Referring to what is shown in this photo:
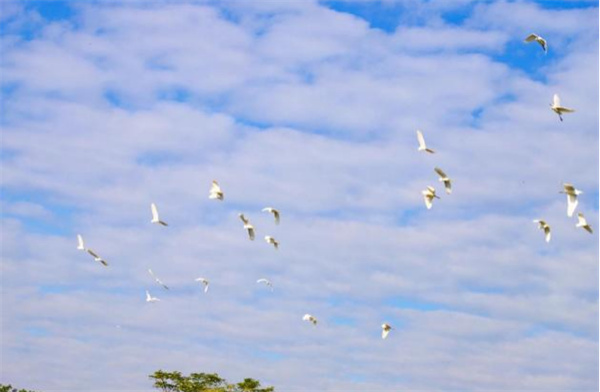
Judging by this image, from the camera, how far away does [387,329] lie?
4888 centimetres

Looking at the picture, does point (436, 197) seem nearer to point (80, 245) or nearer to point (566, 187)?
point (566, 187)

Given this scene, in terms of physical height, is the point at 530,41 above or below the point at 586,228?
above

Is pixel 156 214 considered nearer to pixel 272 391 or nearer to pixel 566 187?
pixel 566 187

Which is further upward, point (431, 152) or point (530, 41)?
point (530, 41)

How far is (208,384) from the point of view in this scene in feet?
314

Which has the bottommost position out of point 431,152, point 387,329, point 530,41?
point 387,329

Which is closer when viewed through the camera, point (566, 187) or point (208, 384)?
point (566, 187)

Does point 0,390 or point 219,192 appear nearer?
point 219,192

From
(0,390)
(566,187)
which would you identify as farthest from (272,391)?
(566,187)

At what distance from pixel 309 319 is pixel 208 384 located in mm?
47900

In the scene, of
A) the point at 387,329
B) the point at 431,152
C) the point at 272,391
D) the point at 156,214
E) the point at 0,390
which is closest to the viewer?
the point at 431,152

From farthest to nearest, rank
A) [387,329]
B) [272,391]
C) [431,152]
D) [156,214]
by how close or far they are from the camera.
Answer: [272,391] → [387,329] → [156,214] → [431,152]

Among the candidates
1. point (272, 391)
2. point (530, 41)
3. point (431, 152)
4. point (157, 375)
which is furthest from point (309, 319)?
point (157, 375)

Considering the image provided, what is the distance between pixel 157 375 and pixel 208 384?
492 cm
